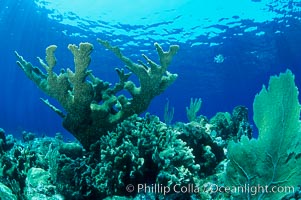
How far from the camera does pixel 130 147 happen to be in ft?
12.2

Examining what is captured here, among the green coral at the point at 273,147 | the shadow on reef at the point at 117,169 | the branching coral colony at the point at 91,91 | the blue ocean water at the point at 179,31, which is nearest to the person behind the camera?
the green coral at the point at 273,147

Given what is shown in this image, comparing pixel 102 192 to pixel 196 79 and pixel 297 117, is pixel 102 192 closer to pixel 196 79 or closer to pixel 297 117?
pixel 297 117

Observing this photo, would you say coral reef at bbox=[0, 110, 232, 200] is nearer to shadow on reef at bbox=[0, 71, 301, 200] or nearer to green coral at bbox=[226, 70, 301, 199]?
shadow on reef at bbox=[0, 71, 301, 200]

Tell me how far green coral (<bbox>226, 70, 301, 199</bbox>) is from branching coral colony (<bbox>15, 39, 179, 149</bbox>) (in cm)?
209

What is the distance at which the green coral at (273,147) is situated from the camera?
111 inches

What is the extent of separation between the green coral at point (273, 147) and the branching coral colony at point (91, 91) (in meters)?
2.09

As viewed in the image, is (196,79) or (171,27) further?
(196,79)

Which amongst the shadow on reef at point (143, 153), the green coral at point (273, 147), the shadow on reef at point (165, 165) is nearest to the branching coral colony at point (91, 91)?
the shadow on reef at point (143, 153)

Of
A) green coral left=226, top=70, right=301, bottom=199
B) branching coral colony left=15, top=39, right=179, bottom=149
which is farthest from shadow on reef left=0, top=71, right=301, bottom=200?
branching coral colony left=15, top=39, right=179, bottom=149

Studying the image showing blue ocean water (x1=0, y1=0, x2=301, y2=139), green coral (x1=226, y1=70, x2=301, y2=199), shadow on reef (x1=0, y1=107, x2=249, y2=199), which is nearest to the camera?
green coral (x1=226, y1=70, x2=301, y2=199)

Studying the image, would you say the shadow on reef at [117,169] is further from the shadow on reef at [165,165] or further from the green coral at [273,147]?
the green coral at [273,147]

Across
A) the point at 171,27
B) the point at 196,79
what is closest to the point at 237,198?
the point at 171,27

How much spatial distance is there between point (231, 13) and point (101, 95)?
78.3ft

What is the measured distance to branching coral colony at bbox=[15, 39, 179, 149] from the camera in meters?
4.20
